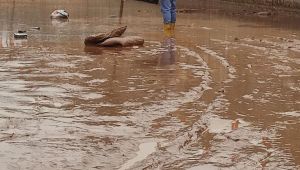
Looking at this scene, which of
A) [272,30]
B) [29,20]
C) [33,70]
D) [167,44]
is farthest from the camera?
[29,20]

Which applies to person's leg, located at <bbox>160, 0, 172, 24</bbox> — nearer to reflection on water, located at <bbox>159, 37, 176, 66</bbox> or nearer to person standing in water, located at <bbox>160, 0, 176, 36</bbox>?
person standing in water, located at <bbox>160, 0, 176, 36</bbox>

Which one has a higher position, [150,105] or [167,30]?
[167,30]

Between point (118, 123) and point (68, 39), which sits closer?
point (118, 123)

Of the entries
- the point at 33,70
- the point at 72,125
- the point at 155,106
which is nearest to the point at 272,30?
the point at 33,70

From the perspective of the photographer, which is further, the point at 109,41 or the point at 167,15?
the point at 167,15

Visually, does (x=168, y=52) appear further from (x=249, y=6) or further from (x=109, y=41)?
(x=249, y=6)

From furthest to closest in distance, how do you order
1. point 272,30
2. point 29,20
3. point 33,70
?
point 29,20 → point 272,30 → point 33,70

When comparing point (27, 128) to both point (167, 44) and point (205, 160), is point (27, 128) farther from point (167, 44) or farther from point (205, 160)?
point (167, 44)

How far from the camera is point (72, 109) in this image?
563 cm

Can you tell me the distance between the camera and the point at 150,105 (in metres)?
5.89

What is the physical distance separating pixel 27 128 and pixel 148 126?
1.09 m

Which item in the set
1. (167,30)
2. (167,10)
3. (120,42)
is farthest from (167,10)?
(120,42)

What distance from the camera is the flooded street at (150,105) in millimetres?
4301

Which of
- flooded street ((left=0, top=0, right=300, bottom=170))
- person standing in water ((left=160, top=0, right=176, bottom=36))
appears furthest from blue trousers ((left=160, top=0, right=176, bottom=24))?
flooded street ((left=0, top=0, right=300, bottom=170))
